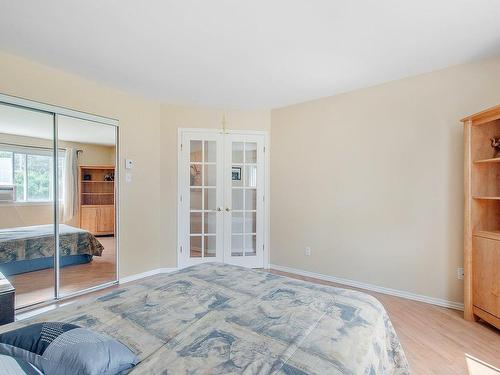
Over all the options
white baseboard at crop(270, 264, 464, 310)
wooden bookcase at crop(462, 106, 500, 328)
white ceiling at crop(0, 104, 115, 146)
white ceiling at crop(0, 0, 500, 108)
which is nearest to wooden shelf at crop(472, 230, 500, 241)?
wooden bookcase at crop(462, 106, 500, 328)

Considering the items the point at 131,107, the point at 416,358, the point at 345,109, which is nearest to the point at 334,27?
the point at 345,109

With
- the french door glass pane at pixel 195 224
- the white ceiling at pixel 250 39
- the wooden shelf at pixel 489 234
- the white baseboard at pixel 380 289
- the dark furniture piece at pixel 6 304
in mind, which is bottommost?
the white baseboard at pixel 380 289

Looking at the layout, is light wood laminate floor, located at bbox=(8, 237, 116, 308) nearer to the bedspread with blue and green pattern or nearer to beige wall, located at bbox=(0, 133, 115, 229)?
the bedspread with blue and green pattern

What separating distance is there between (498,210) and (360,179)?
1.28 m

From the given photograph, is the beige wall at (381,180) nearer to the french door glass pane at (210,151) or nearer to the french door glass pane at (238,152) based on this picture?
the french door glass pane at (238,152)

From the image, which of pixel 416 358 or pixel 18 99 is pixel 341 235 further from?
pixel 18 99

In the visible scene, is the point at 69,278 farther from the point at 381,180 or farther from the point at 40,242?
the point at 381,180

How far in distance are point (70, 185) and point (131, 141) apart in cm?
93

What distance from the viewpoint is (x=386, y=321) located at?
4.78 ft

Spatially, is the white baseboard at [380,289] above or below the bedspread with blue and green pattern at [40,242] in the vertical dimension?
below

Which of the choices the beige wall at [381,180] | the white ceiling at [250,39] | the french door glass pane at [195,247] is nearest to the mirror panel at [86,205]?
the white ceiling at [250,39]

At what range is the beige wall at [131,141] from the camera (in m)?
2.73

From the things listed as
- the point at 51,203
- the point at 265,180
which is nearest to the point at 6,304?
the point at 51,203

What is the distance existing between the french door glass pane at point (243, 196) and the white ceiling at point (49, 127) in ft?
5.64
